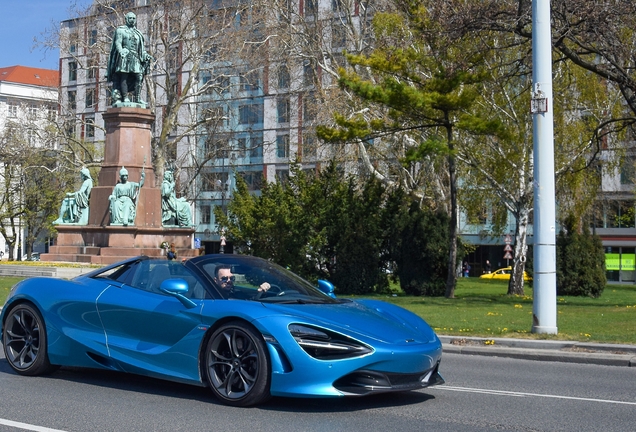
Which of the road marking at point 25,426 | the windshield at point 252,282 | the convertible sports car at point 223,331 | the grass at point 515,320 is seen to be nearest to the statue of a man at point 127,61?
the grass at point 515,320

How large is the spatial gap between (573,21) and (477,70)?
395cm

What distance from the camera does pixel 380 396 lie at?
7730 mm

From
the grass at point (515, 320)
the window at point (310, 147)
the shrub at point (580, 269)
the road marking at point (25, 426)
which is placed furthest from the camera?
the window at point (310, 147)

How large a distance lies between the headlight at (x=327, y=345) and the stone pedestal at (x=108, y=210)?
25102 mm

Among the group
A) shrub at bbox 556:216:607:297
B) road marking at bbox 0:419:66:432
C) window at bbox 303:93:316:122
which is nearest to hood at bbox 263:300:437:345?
road marking at bbox 0:419:66:432

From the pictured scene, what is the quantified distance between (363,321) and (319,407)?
31.5 inches

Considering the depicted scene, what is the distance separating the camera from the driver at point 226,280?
7668mm

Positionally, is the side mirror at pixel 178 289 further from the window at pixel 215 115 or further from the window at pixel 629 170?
the window at pixel 629 170

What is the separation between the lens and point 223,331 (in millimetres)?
7137

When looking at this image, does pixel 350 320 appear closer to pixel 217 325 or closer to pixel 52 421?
pixel 217 325

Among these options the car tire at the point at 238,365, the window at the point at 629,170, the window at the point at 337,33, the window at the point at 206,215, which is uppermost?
the window at the point at 337,33

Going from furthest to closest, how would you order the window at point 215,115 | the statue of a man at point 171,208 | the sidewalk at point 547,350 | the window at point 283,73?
the window at point 215,115, the window at point 283,73, the statue of a man at point 171,208, the sidewalk at point 547,350

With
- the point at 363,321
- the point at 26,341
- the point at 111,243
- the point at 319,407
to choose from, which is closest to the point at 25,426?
the point at 319,407

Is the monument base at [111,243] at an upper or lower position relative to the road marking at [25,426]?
upper
